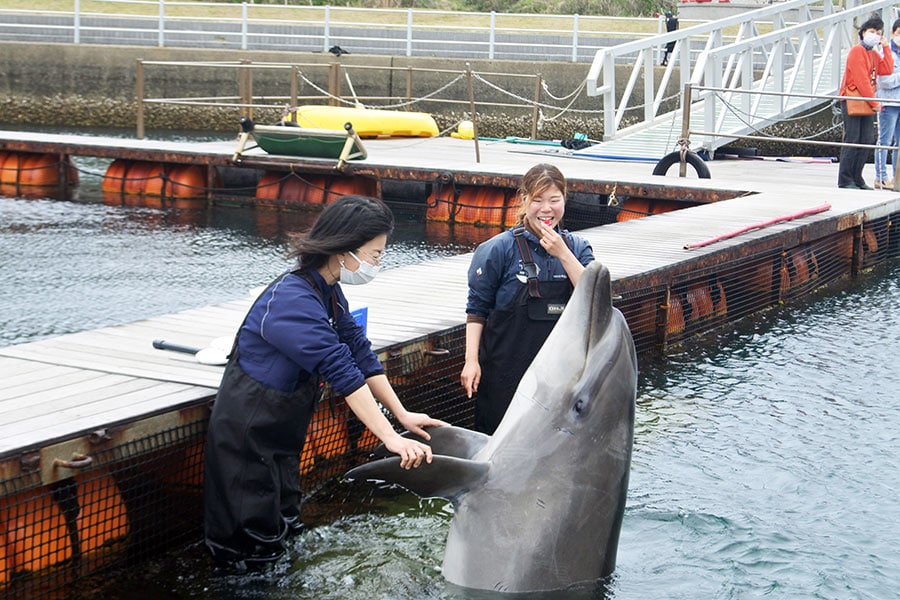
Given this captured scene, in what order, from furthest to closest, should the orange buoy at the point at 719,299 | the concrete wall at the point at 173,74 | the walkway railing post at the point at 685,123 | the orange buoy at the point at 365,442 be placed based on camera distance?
the concrete wall at the point at 173,74 < the walkway railing post at the point at 685,123 < the orange buoy at the point at 719,299 < the orange buoy at the point at 365,442

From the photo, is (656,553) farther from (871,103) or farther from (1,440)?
(871,103)

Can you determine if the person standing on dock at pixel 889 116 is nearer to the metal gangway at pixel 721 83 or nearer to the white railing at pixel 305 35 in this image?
the metal gangway at pixel 721 83

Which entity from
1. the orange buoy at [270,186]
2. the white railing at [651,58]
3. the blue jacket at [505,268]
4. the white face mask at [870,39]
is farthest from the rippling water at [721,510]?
the orange buoy at [270,186]

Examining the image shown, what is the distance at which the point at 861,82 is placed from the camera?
48.6 feet

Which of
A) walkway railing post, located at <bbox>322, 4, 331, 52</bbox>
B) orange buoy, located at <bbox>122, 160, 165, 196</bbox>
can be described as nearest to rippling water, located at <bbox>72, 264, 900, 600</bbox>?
orange buoy, located at <bbox>122, 160, 165, 196</bbox>

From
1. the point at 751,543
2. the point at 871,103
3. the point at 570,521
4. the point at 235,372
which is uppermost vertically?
the point at 871,103

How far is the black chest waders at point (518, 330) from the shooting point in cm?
562

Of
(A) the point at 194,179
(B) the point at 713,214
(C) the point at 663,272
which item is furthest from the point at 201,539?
(A) the point at 194,179

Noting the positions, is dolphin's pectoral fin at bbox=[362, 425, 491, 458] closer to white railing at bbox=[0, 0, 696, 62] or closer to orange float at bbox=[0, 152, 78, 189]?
orange float at bbox=[0, 152, 78, 189]

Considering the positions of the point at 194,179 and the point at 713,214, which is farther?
the point at 194,179

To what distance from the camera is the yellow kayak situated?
68.3ft

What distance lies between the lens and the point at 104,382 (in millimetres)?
5645

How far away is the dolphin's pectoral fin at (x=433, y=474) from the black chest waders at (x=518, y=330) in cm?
105

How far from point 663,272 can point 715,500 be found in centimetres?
329
